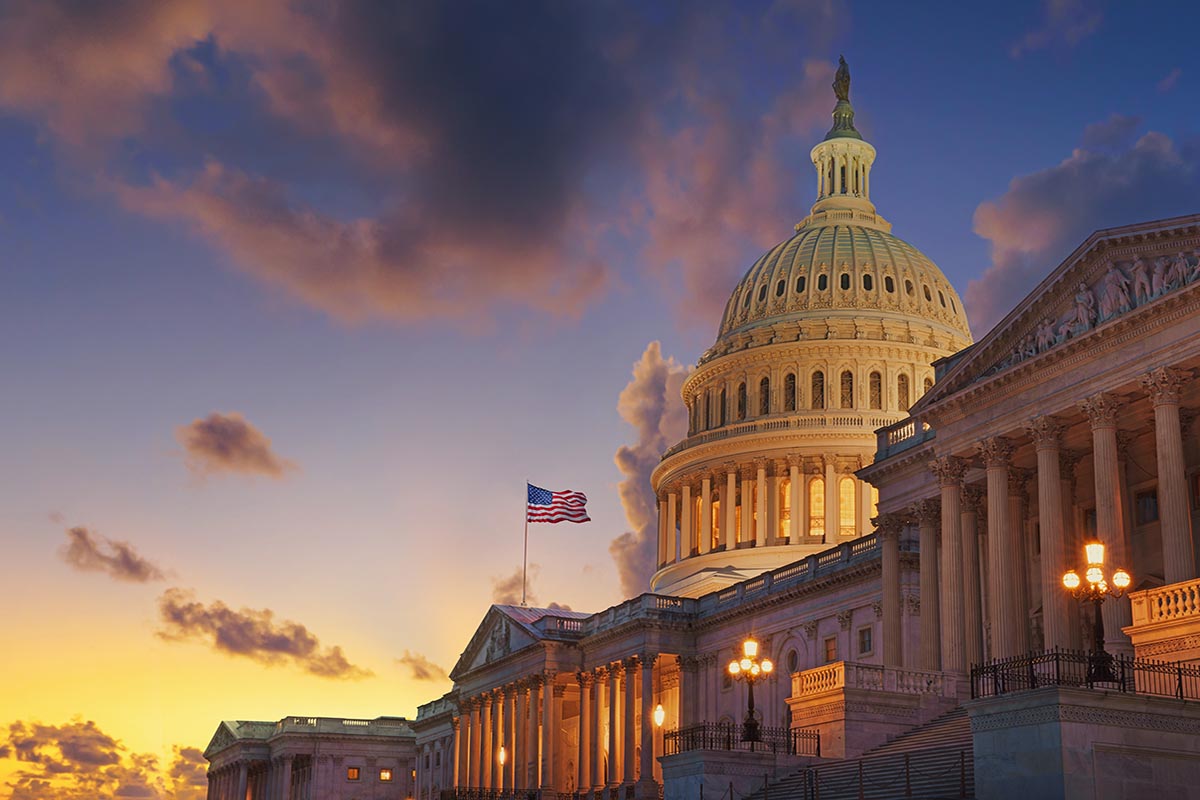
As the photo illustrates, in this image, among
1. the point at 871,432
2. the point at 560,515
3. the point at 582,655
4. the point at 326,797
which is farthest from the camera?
the point at 326,797

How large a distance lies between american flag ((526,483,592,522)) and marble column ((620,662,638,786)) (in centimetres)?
1451

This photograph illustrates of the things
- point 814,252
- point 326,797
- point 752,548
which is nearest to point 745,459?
point 752,548

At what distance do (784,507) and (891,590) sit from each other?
48.7 metres

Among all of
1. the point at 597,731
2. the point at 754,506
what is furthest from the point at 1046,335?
the point at 754,506

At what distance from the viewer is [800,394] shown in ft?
384

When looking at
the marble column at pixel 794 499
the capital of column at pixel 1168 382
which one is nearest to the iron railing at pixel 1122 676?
the capital of column at pixel 1168 382

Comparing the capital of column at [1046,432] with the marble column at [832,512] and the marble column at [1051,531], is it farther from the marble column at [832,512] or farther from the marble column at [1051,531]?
the marble column at [832,512]

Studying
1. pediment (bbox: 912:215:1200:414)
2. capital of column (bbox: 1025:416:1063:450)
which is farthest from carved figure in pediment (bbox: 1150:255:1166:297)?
capital of column (bbox: 1025:416:1063:450)

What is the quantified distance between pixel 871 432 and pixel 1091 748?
76331 mm

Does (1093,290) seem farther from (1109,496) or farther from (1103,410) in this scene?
(1109,496)

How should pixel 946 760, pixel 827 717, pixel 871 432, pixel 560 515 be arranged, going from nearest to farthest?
pixel 946 760
pixel 827 717
pixel 560 515
pixel 871 432

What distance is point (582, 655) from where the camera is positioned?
95000 mm

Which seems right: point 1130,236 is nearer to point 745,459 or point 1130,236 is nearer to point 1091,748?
point 1091,748

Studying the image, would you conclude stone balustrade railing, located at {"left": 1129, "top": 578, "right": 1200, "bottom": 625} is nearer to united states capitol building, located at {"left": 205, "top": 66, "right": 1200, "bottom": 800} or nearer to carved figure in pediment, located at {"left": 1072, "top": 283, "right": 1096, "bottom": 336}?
united states capitol building, located at {"left": 205, "top": 66, "right": 1200, "bottom": 800}
